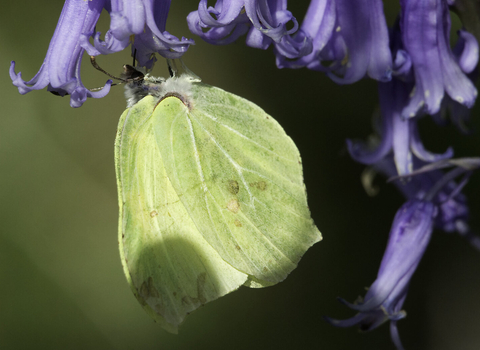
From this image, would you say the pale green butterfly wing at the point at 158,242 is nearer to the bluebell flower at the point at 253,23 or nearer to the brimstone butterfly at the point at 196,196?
the brimstone butterfly at the point at 196,196

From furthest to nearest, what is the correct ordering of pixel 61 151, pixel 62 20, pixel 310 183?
pixel 310 183 → pixel 61 151 → pixel 62 20

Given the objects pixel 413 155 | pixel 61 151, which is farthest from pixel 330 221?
pixel 61 151

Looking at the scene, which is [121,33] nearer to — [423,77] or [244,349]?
[423,77]

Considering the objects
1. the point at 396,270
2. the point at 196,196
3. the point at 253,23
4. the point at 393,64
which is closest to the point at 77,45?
the point at 253,23

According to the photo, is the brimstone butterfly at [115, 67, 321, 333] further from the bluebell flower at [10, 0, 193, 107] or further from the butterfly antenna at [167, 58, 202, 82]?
the bluebell flower at [10, 0, 193, 107]

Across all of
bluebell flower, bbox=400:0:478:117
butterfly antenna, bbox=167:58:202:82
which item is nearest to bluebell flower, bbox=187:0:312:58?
butterfly antenna, bbox=167:58:202:82

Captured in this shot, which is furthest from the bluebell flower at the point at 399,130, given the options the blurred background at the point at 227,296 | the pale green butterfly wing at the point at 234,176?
the blurred background at the point at 227,296

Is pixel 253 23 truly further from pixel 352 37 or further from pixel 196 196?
pixel 196 196
